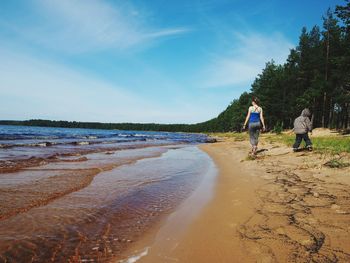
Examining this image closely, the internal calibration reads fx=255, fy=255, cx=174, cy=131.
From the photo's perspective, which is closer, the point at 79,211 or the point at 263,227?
the point at 263,227

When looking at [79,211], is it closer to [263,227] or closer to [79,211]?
[79,211]

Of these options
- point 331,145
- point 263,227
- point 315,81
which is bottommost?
point 263,227

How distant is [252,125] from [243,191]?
16.6ft

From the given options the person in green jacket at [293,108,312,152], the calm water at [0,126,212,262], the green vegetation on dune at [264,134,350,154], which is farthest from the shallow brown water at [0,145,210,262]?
the person in green jacket at [293,108,312,152]

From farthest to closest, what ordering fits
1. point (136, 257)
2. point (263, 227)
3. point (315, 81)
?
1. point (315, 81)
2. point (263, 227)
3. point (136, 257)

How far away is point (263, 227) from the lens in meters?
2.98

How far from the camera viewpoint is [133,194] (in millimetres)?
5133

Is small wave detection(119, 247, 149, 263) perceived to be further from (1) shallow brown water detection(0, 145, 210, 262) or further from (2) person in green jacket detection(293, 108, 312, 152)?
(2) person in green jacket detection(293, 108, 312, 152)

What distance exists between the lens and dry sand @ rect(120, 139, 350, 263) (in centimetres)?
238

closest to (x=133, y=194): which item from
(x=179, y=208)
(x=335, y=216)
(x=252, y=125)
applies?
(x=179, y=208)

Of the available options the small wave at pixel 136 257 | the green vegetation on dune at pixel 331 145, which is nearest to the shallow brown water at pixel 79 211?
the small wave at pixel 136 257

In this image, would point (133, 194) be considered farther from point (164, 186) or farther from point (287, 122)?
point (287, 122)

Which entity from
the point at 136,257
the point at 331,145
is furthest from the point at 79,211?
the point at 331,145

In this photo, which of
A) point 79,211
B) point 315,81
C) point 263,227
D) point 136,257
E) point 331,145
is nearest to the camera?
point 136,257
